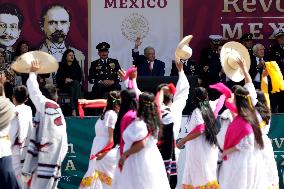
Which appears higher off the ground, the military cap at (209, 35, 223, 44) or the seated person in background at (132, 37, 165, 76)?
the military cap at (209, 35, 223, 44)

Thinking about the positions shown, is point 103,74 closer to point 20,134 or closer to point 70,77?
point 70,77

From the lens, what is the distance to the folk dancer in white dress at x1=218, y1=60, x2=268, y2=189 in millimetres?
13203

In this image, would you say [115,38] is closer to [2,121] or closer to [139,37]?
[139,37]

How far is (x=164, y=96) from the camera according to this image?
14672 millimetres

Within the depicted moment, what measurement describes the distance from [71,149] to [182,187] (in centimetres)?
292

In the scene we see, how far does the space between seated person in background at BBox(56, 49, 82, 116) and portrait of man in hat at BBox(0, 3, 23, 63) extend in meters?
1.31

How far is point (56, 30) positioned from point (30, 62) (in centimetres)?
714

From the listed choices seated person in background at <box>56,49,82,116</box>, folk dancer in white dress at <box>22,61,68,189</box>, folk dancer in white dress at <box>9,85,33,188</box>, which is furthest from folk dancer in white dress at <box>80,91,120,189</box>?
seated person in background at <box>56,49,82,116</box>

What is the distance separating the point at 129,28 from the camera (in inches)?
843

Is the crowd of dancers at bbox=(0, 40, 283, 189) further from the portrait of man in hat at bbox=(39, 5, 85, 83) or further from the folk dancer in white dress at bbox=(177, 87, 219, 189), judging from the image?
the portrait of man in hat at bbox=(39, 5, 85, 83)

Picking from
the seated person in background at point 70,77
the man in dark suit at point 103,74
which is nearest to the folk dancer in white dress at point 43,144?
the seated person in background at point 70,77

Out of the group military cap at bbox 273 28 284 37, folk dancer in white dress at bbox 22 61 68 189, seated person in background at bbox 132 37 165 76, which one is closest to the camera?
folk dancer in white dress at bbox 22 61 68 189

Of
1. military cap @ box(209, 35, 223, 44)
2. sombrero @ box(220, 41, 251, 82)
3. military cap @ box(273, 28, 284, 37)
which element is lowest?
sombrero @ box(220, 41, 251, 82)

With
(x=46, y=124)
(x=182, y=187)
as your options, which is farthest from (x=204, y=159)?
(x=46, y=124)
